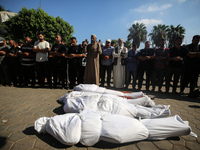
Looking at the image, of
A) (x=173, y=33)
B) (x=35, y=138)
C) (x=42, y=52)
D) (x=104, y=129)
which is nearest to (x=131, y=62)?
(x=104, y=129)

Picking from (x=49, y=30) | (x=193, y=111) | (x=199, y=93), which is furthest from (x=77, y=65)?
(x=49, y=30)

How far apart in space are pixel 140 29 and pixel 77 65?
138ft

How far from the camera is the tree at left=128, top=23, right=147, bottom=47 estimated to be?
38.8 m

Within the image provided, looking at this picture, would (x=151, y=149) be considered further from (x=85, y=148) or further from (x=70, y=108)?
(x=70, y=108)

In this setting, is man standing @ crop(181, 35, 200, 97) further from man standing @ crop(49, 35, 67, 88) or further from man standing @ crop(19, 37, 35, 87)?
Result: man standing @ crop(19, 37, 35, 87)

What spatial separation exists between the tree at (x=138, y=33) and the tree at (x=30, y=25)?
30.0 meters

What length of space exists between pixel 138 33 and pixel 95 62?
4018cm

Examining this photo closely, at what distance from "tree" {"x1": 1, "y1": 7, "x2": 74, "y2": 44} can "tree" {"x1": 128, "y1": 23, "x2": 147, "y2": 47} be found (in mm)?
29963

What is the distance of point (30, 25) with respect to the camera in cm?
1672

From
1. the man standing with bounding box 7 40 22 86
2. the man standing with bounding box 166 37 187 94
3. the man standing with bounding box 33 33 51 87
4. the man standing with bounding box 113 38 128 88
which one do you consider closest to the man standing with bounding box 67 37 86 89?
the man standing with bounding box 33 33 51 87

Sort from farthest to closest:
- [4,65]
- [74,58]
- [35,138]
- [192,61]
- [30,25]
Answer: [30,25]
[4,65]
[74,58]
[192,61]
[35,138]

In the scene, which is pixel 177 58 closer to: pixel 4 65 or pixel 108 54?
pixel 108 54

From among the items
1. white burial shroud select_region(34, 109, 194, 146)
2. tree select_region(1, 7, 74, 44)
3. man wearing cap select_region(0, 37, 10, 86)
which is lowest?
white burial shroud select_region(34, 109, 194, 146)

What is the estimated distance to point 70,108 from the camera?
2322 mm
